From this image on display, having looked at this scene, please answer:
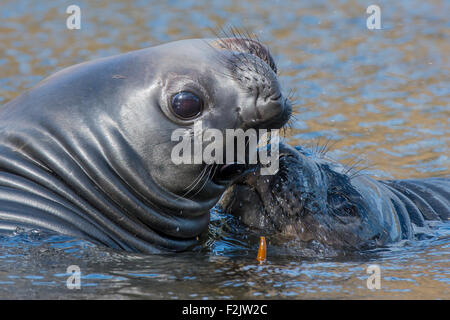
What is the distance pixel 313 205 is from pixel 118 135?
1.56m

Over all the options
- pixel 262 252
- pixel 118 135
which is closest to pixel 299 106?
pixel 262 252

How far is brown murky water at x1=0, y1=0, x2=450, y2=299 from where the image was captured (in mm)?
5004

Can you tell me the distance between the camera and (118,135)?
541cm

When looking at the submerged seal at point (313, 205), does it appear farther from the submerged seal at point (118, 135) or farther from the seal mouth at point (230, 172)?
the submerged seal at point (118, 135)

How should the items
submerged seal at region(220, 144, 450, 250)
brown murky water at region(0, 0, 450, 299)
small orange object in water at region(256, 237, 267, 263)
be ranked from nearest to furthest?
1. brown murky water at region(0, 0, 450, 299)
2. small orange object in water at region(256, 237, 267, 263)
3. submerged seal at region(220, 144, 450, 250)

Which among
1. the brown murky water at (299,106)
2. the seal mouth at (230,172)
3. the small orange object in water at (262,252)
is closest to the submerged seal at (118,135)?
the seal mouth at (230,172)

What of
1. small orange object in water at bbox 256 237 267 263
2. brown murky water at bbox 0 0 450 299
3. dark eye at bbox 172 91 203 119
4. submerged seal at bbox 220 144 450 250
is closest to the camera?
brown murky water at bbox 0 0 450 299

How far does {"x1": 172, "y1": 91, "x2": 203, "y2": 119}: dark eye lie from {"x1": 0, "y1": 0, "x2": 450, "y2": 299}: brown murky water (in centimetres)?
96

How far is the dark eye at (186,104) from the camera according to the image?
5398mm

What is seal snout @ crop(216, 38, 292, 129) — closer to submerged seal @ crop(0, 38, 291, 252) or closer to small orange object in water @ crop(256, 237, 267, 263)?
submerged seal @ crop(0, 38, 291, 252)

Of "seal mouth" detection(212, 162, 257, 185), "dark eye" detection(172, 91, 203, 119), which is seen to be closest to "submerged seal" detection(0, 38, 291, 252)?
"dark eye" detection(172, 91, 203, 119)
